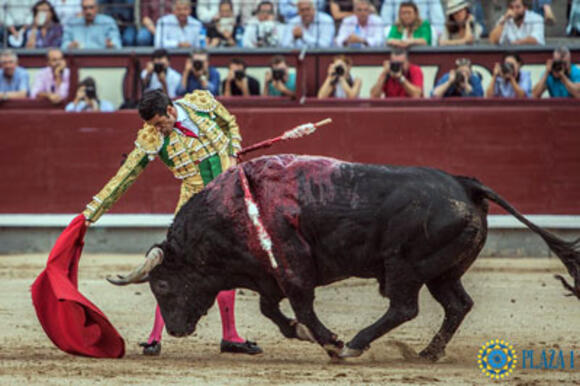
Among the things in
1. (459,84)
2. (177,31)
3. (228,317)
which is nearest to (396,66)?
(459,84)

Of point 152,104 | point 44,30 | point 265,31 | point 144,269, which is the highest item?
point 152,104

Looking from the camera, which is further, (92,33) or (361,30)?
(92,33)

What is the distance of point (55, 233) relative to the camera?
9766mm

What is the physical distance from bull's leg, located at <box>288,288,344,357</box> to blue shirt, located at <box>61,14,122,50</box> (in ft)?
18.9

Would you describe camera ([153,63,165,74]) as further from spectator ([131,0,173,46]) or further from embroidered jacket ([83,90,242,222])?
embroidered jacket ([83,90,242,222])

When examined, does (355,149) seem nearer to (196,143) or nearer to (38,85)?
(38,85)

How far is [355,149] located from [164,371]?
16.4 ft

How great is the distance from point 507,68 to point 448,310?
4476 millimetres

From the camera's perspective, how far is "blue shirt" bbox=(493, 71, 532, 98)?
9.38 metres

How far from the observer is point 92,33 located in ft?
33.8

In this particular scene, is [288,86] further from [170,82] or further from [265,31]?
[170,82]

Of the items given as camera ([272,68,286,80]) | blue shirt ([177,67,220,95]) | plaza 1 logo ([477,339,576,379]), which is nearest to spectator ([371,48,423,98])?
camera ([272,68,286,80])

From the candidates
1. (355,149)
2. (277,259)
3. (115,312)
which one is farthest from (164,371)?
(355,149)

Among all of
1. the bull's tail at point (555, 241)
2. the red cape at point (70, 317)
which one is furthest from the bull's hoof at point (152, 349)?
the bull's tail at point (555, 241)
